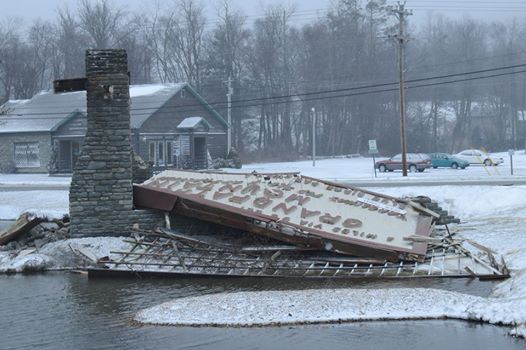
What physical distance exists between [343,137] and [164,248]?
76.8m

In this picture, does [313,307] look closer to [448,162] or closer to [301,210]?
[301,210]

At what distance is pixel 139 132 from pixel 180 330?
45.6 metres

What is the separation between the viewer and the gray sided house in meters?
56.8

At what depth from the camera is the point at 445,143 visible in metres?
95.0

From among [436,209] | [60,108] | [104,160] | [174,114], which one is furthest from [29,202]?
[60,108]

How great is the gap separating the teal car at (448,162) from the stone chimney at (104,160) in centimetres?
4497

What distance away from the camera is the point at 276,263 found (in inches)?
581

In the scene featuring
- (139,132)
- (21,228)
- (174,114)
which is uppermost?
(174,114)

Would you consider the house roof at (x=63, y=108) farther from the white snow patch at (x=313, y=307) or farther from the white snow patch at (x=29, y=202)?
the white snow patch at (x=313, y=307)

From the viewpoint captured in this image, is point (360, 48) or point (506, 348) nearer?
point (506, 348)

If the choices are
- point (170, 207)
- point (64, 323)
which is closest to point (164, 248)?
point (170, 207)

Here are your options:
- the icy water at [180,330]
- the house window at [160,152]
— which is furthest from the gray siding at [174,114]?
the icy water at [180,330]

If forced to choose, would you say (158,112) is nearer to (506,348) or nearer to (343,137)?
(343,137)

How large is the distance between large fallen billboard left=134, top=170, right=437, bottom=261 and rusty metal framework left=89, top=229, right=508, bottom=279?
0.29 metres
